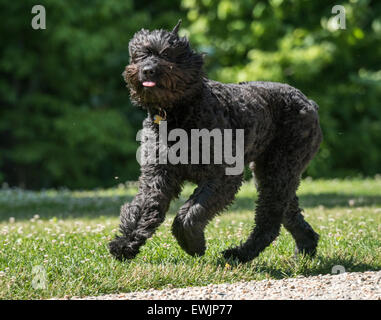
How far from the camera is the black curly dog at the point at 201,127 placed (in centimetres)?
454

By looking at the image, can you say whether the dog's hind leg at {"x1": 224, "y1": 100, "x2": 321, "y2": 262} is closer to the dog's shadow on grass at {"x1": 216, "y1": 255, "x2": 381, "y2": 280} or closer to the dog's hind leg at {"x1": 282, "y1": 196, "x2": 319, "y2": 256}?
the dog's hind leg at {"x1": 282, "y1": 196, "x2": 319, "y2": 256}

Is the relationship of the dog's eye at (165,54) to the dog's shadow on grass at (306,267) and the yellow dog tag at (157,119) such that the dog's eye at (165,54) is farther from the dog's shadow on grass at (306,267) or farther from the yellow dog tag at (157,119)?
the dog's shadow on grass at (306,267)

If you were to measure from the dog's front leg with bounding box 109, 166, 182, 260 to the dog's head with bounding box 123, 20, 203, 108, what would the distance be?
522 mm

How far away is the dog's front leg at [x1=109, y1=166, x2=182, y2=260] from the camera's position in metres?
4.62

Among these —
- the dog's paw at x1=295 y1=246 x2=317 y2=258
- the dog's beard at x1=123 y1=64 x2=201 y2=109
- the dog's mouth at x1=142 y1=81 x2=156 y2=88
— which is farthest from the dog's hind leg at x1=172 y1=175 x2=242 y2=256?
the dog's paw at x1=295 y1=246 x2=317 y2=258

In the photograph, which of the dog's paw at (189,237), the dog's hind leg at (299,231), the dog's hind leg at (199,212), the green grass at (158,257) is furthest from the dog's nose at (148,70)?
the dog's hind leg at (299,231)

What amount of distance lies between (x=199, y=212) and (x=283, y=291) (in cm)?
80

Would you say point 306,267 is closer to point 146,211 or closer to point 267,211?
point 267,211
